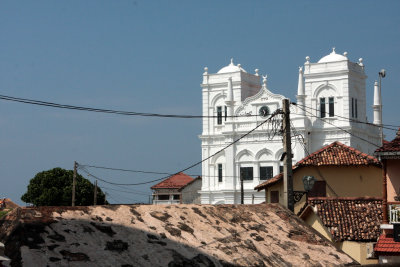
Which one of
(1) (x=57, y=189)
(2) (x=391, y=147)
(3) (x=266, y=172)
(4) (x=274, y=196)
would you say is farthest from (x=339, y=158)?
(1) (x=57, y=189)

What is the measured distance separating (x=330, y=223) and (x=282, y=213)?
1526cm

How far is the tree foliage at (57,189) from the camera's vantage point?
230 ft

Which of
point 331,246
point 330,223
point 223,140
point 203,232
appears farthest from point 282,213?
point 223,140

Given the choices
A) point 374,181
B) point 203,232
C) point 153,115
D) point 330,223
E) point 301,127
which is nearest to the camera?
point 203,232

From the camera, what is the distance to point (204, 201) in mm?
74812

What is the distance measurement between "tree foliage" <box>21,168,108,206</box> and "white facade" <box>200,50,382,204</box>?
11.7 meters

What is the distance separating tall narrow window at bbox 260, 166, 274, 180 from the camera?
7081cm

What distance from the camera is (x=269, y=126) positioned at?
2835 inches

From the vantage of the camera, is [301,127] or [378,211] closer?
[378,211]

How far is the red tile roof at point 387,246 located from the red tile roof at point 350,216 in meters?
1.66

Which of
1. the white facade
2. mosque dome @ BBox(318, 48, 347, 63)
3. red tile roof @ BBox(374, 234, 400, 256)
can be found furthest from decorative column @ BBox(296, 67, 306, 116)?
red tile roof @ BBox(374, 234, 400, 256)

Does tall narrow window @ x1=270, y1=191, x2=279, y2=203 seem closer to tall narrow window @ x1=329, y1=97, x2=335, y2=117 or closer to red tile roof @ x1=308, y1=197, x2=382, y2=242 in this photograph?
red tile roof @ x1=308, y1=197, x2=382, y2=242

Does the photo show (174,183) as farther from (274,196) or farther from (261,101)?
(274,196)

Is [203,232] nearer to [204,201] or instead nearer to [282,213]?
[282,213]
